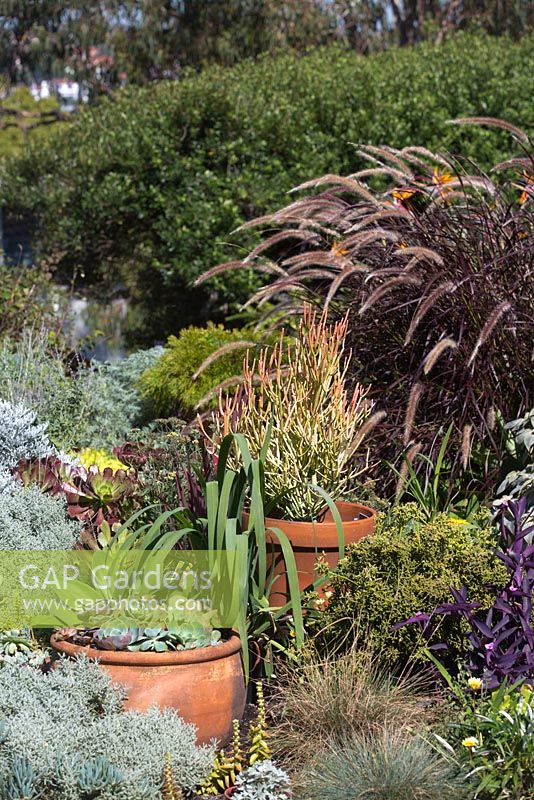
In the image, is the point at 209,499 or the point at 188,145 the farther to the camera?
the point at 188,145

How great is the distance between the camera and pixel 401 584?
3.39 meters

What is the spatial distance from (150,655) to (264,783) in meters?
0.54

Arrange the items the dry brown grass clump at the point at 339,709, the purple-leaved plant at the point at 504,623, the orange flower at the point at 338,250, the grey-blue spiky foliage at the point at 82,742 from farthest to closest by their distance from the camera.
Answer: the orange flower at the point at 338,250
the purple-leaved plant at the point at 504,623
the dry brown grass clump at the point at 339,709
the grey-blue spiky foliage at the point at 82,742

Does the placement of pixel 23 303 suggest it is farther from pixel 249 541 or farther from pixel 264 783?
pixel 264 783

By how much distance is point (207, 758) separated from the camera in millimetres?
2898

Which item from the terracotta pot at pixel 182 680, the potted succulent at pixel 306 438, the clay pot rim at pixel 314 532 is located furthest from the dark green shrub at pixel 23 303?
the terracotta pot at pixel 182 680

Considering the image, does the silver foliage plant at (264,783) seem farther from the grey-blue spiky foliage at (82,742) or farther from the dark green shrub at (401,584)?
the dark green shrub at (401,584)

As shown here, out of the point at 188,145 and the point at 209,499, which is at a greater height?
the point at 188,145

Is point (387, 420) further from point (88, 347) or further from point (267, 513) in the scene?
point (88, 347)

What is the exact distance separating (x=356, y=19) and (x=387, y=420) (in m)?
15.3

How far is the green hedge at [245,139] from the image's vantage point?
8.80 meters

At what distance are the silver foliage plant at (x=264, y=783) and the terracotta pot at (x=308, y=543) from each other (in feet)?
3.11

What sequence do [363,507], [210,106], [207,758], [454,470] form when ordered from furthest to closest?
1. [210,106]
2. [454,470]
3. [363,507]
4. [207,758]

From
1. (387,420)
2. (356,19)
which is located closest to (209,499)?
(387,420)
